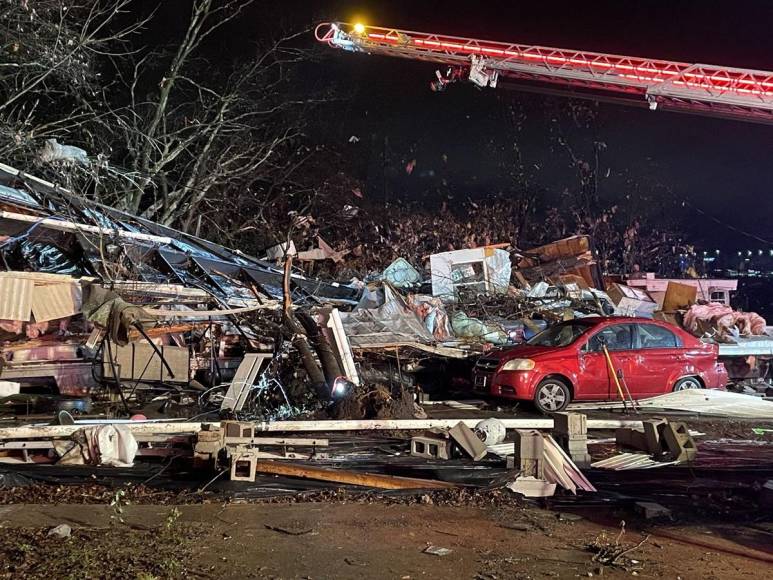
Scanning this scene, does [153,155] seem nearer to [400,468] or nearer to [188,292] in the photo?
[188,292]

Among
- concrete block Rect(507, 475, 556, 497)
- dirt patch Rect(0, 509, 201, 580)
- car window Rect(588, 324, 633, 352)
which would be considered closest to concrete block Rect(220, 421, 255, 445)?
dirt patch Rect(0, 509, 201, 580)

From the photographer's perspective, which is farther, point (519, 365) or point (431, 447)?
point (519, 365)

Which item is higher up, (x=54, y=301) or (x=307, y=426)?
(x=54, y=301)

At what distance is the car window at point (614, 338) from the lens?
35.6 feet

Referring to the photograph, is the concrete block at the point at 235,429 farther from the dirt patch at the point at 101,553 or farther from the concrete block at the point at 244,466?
the dirt patch at the point at 101,553

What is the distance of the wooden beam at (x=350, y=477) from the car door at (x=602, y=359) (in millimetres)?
5294

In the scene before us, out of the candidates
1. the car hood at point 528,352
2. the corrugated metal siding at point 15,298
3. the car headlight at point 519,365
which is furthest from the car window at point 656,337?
the corrugated metal siding at point 15,298

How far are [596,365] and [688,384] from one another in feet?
6.70

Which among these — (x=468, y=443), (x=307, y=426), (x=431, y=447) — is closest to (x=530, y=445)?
(x=468, y=443)

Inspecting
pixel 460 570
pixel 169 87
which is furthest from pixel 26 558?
pixel 169 87

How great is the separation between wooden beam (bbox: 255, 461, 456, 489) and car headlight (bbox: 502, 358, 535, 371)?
15.0 ft

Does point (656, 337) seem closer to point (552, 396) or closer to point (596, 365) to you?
point (596, 365)

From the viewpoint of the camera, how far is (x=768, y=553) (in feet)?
15.4

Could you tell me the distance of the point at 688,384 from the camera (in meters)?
11.3
